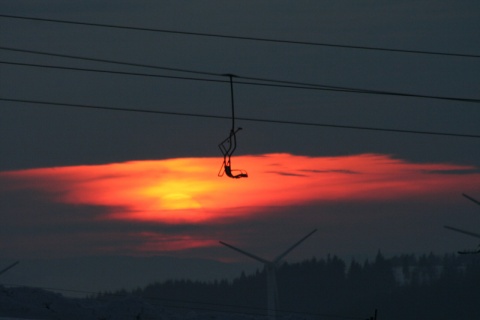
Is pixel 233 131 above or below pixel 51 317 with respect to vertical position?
above

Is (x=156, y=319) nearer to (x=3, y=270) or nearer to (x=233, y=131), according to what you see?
(x=3, y=270)

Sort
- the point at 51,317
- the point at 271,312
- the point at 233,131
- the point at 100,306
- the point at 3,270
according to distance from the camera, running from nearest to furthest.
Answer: the point at 233,131
the point at 51,317
the point at 100,306
the point at 3,270
the point at 271,312

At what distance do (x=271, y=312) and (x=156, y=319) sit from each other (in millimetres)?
19084

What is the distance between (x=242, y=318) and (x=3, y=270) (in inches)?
657

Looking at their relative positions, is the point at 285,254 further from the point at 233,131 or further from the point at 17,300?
the point at 233,131

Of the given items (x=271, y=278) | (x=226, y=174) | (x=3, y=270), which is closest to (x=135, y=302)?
(x=3, y=270)

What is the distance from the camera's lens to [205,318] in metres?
75.5

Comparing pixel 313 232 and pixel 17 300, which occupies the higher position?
pixel 313 232

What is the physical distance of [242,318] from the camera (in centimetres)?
8406

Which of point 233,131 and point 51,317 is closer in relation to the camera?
point 233,131

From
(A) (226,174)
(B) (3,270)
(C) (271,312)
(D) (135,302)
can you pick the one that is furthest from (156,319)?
(A) (226,174)

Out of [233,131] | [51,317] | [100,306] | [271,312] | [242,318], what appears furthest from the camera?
[271,312]

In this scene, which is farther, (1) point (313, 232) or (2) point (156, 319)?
(1) point (313, 232)

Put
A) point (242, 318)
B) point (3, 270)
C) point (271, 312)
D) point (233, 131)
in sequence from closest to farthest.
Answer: point (233, 131) → point (3, 270) → point (242, 318) → point (271, 312)
